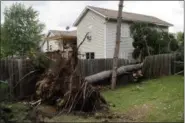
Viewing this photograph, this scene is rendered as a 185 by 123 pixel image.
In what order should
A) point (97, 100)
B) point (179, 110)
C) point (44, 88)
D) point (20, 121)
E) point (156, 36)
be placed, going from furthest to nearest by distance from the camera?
point (156, 36)
point (44, 88)
point (97, 100)
point (179, 110)
point (20, 121)

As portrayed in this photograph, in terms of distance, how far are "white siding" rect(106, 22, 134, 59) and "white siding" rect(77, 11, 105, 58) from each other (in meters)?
0.46

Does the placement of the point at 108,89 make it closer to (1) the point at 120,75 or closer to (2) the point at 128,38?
(1) the point at 120,75

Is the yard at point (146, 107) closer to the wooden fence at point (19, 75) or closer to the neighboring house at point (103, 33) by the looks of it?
the wooden fence at point (19, 75)

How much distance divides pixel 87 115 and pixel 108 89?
5624 millimetres

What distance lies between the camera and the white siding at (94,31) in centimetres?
2191

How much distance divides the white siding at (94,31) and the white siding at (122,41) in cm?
46

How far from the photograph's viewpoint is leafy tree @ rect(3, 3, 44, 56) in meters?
29.0

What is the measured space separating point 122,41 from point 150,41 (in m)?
2.92

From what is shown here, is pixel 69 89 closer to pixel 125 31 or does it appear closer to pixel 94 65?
pixel 94 65

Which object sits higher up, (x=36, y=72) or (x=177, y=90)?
(x=36, y=72)

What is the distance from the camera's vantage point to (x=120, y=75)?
14789 millimetres

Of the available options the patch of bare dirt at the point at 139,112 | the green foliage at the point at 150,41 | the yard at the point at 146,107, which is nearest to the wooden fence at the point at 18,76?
the yard at the point at 146,107

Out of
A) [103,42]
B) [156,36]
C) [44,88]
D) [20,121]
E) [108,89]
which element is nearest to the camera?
[20,121]

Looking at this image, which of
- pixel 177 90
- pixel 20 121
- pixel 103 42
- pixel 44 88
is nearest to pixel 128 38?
pixel 103 42
